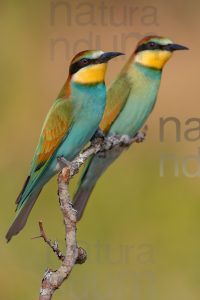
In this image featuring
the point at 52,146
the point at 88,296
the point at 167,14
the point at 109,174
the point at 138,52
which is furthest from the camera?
the point at 167,14

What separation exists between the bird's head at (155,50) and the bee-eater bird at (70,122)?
37 centimetres

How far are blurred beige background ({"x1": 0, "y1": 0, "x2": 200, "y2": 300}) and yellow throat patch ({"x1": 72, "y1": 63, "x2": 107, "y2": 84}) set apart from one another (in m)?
1.45

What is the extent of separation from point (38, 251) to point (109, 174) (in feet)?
2.12

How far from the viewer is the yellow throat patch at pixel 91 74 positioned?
2.49 meters

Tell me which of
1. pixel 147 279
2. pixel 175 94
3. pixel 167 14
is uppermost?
pixel 167 14

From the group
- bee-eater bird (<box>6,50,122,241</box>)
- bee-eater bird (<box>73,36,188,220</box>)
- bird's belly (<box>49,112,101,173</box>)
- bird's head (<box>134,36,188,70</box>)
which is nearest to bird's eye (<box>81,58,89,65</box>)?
bee-eater bird (<box>6,50,122,241</box>)

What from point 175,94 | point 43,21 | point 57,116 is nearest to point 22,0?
point 43,21

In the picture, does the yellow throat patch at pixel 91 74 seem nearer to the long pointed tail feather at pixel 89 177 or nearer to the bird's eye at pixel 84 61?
the bird's eye at pixel 84 61

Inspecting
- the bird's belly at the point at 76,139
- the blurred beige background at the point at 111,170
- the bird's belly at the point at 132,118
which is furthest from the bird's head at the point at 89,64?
the blurred beige background at the point at 111,170

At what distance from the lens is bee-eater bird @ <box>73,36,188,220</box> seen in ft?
10.2

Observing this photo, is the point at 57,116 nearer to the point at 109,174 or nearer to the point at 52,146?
the point at 52,146

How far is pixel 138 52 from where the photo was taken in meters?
3.11

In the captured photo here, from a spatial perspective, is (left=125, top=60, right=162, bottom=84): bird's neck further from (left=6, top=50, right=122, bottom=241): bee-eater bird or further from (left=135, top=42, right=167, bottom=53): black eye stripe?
(left=6, top=50, right=122, bottom=241): bee-eater bird

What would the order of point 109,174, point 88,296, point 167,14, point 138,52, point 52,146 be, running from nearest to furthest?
point 52,146 < point 138,52 < point 88,296 < point 109,174 < point 167,14
